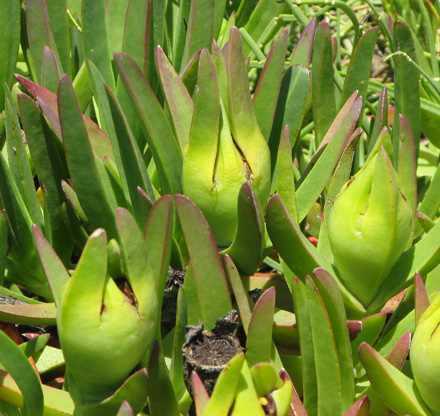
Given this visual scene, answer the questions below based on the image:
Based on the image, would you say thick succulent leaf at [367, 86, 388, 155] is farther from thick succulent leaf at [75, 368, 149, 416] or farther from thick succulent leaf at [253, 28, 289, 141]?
thick succulent leaf at [75, 368, 149, 416]

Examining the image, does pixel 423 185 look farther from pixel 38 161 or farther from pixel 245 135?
pixel 38 161

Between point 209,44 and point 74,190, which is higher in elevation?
point 209,44

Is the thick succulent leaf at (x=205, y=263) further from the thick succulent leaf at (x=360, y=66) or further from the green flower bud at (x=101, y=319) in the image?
the thick succulent leaf at (x=360, y=66)

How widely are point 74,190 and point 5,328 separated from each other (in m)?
0.23

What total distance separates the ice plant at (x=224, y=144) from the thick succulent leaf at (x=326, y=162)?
4.2 inches

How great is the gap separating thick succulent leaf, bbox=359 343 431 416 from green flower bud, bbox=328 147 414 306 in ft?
0.45

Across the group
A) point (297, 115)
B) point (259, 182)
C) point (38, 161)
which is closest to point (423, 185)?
point (297, 115)

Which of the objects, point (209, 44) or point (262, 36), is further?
point (262, 36)

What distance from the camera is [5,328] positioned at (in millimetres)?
958

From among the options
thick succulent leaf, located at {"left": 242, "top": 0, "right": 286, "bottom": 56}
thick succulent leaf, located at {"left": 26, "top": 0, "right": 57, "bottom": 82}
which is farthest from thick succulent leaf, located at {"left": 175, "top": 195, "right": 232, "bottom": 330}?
thick succulent leaf, located at {"left": 242, "top": 0, "right": 286, "bottom": 56}

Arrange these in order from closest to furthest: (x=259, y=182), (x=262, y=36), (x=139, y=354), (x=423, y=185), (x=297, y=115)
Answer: (x=139, y=354) < (x=259, y=182) < (x=297, y=115) < (x=423, y=185) < (x=262, y=36)

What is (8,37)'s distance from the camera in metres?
1.19

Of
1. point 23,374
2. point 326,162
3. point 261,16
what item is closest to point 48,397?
point 23,374

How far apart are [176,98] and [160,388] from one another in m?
0.42
